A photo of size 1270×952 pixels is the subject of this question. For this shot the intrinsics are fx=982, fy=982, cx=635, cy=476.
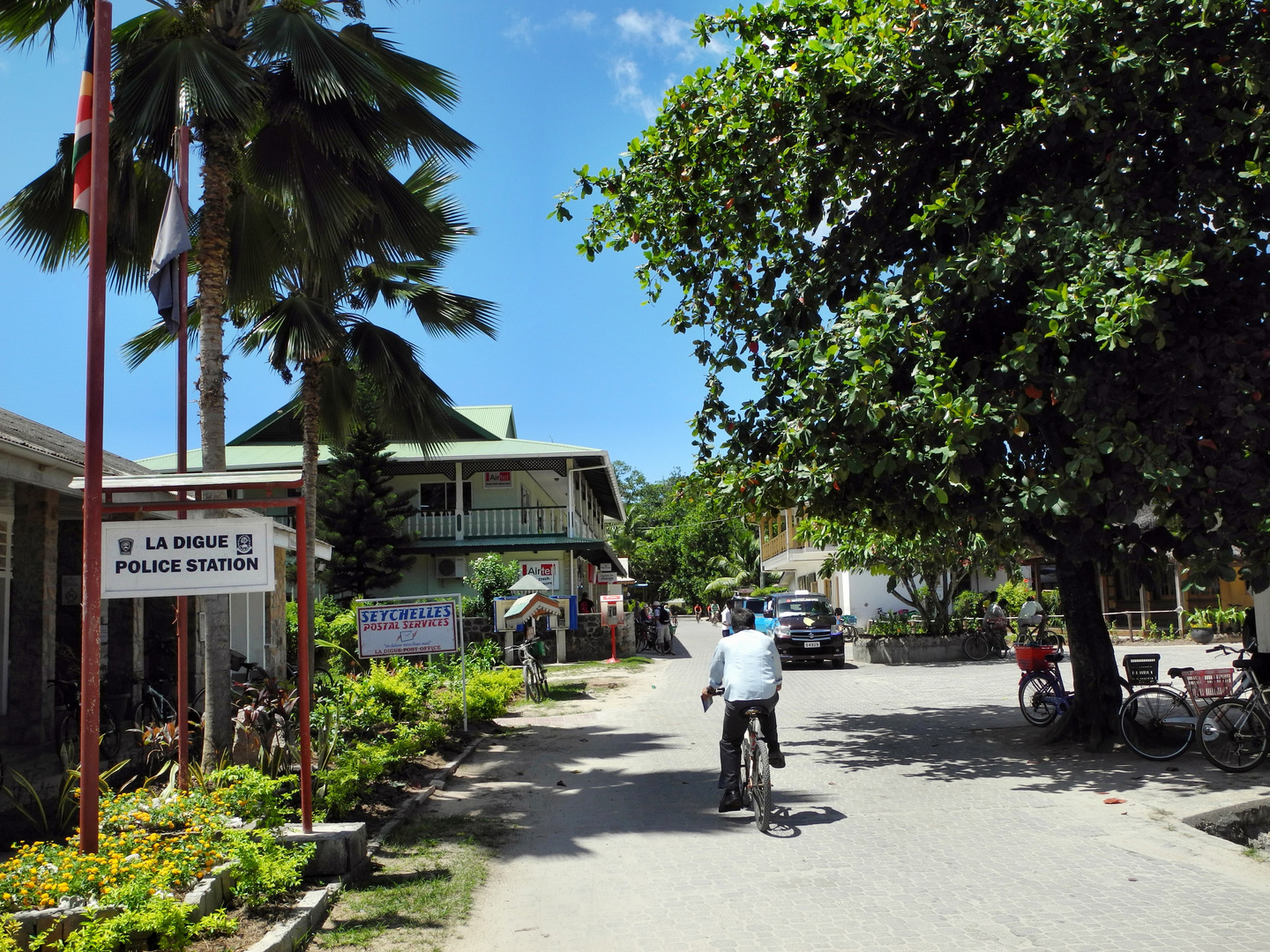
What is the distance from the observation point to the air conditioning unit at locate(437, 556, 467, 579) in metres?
30.4

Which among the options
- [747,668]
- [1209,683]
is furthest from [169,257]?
[1209,683]

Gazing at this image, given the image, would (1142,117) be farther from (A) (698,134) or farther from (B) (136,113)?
(B) (136,113)

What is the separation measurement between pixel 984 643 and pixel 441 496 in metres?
17.3

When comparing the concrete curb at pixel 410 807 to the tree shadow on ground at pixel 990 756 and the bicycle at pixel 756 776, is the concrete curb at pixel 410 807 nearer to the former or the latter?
the bicycle at pixel 756 776

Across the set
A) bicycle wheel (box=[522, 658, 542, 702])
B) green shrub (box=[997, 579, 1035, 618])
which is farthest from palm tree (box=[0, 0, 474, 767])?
green shrub (box=[997, 579, 1035, 618])

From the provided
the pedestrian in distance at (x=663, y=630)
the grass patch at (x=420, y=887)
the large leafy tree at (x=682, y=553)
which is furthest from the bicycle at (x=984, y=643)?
the large leafy tree at (x=682, y=553)

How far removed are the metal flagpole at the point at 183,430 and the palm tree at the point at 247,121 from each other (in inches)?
7.6

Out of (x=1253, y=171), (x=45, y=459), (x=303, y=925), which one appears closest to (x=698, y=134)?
(x=1253, y=171)

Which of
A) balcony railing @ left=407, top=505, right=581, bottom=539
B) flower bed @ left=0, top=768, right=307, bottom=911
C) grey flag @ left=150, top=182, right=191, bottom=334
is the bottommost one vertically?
flower bed @ left=0, top=768, right=307, bottom=911

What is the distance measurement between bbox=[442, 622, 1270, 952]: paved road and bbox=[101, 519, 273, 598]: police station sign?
2486 mm

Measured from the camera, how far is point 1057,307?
26.6ft

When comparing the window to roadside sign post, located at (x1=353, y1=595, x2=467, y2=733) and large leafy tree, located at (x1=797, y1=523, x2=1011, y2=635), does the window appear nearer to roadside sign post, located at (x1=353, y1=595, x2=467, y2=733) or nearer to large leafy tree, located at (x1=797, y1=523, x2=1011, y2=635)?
large leafy tree, located at (x1=797, y1=523, x2=1011, y2=635)

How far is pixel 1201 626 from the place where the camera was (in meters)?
27.1

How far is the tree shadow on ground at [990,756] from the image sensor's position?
8.89 m
